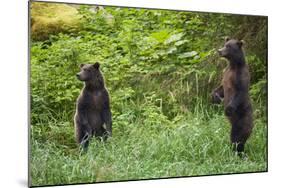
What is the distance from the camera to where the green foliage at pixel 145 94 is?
5.25 metres

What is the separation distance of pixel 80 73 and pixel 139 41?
0.65m

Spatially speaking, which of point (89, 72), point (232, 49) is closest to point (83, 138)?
point (89, 72)

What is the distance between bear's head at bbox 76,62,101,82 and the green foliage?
4cm

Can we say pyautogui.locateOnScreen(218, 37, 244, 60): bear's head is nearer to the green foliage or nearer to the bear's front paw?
the green foliage

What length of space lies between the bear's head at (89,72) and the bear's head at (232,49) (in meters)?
1.26

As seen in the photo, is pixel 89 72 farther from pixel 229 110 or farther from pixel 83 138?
pixel 229 110

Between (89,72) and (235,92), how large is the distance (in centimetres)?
148

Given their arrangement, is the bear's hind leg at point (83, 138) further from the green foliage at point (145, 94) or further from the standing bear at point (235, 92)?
the standing bear at point (235, 92)

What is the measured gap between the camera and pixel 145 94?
5.62 m

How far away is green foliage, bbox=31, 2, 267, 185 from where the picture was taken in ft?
17.2

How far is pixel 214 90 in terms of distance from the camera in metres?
5.88

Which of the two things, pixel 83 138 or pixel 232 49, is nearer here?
pixel 83 138
